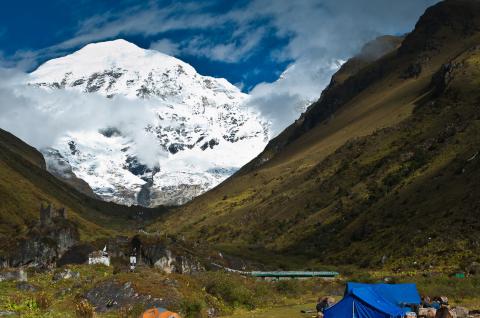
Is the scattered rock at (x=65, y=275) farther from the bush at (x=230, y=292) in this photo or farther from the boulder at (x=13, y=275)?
the bush at (x=230, y=292)

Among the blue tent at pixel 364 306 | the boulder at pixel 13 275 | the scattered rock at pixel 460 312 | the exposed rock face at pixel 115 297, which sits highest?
the boulder at pixel 13 275

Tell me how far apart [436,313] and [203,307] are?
54.5ft

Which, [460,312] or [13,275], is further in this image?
[13,275]

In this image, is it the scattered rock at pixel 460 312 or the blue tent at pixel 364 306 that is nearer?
the blue tent at pixel 364 306

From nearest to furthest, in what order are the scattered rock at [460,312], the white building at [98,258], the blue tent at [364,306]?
the blue tent at [364,306]
the scattered rock at [460,312]
the white building at [98,258]

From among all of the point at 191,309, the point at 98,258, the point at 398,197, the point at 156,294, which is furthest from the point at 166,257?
the point at 191,309

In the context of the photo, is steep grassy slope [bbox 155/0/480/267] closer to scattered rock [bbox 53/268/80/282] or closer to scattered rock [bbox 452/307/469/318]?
→ scattered rock [bbox 452/307/469/318]

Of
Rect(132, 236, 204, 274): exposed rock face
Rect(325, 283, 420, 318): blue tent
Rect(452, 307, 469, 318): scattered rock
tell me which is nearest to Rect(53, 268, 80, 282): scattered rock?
Rect(132, 236, 204, 274): exposed rock face

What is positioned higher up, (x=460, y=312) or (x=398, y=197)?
(x=398, y=197)

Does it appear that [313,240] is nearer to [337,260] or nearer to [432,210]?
[337,260]

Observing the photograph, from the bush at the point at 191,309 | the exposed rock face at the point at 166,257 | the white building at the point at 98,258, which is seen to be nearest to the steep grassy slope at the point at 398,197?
the exposed rock face at the point at 166,257

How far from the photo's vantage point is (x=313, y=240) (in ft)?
451

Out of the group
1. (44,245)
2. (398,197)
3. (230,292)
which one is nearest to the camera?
(230,292)

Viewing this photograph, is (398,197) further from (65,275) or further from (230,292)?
(65,275)
